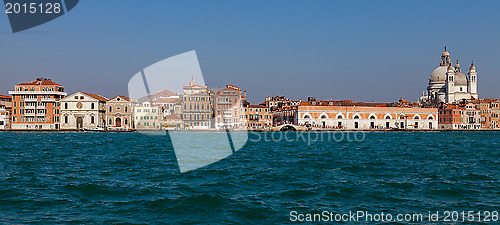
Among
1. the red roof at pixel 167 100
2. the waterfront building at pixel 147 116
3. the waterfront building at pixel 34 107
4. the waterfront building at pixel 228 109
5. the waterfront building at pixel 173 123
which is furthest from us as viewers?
the red roof at pixel 167 100

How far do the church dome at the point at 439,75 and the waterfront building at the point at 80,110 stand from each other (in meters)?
70.6

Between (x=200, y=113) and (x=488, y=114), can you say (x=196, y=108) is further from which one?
(x=488, y=114)

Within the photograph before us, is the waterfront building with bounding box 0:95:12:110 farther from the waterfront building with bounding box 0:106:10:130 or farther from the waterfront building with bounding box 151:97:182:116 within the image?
the waterfront building with bounding box 151:97:182:116

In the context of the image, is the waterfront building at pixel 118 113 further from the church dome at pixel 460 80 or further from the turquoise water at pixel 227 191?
the church dome at pixel 460 80

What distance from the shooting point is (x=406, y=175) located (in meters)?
14.1

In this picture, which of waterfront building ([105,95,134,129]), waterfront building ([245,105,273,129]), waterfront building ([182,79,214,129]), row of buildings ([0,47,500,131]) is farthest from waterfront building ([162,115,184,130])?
waterfront building ([245,105,273,129])

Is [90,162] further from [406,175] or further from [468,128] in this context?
[468,128]

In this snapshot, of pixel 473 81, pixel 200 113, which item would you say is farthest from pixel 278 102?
pixel 473 81

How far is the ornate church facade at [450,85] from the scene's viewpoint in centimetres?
9175

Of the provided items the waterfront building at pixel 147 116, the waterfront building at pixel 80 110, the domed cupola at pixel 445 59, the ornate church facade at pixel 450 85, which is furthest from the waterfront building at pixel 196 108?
the domed cupola at pixel 445 59

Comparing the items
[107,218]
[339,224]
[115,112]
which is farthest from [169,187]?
[115,112]

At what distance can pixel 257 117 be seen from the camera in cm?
7181

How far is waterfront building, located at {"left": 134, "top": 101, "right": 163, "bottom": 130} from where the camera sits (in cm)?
6700

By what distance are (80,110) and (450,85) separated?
70.1 m
